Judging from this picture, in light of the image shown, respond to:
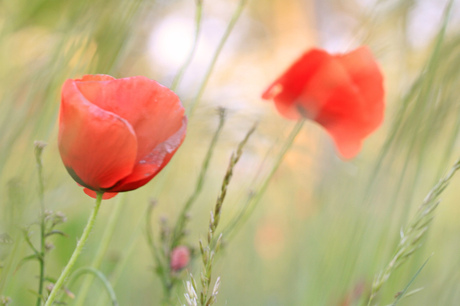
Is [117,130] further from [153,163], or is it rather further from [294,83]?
[294,83]

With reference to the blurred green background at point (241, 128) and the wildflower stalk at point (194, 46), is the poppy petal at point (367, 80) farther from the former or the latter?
the wildflower stalk at point (194, 46)

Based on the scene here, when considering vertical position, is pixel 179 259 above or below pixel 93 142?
below

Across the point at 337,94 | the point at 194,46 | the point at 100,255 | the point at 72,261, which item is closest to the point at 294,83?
the point at 337,94

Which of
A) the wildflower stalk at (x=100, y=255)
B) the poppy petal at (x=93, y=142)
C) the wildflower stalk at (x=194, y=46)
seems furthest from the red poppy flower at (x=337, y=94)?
the poppy petal at (x=93, y=142)

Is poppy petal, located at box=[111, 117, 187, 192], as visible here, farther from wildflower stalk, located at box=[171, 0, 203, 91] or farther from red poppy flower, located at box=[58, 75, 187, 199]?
wildflower stalk, located at box=[171, 0, 203, 91]

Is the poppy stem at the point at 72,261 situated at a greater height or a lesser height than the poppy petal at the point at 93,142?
lesser

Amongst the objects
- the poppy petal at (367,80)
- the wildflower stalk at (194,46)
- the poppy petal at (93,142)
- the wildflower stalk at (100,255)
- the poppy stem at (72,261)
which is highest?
the poppy petal at (367,80)
